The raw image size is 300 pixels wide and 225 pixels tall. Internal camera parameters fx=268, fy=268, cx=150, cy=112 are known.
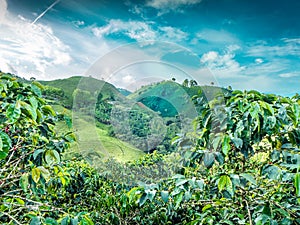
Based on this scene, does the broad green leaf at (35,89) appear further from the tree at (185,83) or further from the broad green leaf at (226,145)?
the tree at (185,83)

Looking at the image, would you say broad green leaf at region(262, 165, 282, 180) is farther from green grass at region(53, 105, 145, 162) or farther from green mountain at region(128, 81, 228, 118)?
green grass at region(53, 105, 145, 162)

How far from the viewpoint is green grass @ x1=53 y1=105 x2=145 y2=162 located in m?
1.97

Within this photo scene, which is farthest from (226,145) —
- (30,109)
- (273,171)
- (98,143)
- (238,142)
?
(98,143)

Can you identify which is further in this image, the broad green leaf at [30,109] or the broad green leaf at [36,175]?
the broad green leaf at [36,175]

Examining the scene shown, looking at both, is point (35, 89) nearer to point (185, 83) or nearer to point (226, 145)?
point (226, 145)

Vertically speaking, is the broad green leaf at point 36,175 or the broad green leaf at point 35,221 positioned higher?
the broad green leaf at point 36,175

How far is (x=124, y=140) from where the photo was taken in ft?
6.69

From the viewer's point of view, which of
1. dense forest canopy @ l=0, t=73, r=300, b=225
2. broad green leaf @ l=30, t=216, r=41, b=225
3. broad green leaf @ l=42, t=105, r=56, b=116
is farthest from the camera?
broad green leaf @ l=42, t=105, r=56, b=116

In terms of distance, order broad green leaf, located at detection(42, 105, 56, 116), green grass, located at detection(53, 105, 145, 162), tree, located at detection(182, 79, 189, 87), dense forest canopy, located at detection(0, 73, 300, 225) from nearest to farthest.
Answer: dense forest canopy, located at detection(0, 73, 300, 225)
broad green leaf, located at detection(42, 105, 56, 116)
tree, located at detection(182, 79, 189, 87)
green grass, located at detection(53, 105, 145, 162)

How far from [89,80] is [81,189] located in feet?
3.47

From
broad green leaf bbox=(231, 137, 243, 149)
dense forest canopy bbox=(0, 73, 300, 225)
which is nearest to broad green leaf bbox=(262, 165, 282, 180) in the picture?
dense forest canopy bbox=(0, 73, 300, 225)

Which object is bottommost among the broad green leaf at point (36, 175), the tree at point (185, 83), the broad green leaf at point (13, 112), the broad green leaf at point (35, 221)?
the broad green leaf at point (35, 221)

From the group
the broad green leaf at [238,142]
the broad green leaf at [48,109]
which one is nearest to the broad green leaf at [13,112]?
the broad green leaf at [48,109]

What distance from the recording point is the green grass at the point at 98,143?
197 cm
